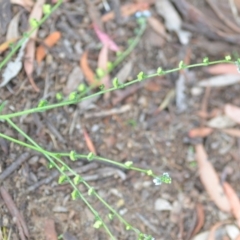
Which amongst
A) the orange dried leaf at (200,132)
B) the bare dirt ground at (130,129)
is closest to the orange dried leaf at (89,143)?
the bare dirt ground at (130,129)

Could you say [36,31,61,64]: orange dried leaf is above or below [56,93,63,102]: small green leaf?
above

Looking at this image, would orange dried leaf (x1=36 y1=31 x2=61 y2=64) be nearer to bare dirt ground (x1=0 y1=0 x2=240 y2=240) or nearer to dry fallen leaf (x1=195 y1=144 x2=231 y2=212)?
bare dirt ground (x1=0 y1=0 x2=240 y2=240)

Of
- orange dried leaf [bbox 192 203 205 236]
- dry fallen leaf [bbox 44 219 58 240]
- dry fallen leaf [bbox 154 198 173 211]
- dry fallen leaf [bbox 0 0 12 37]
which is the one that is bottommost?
orange dried leaf [bbox 192 203 205 236]

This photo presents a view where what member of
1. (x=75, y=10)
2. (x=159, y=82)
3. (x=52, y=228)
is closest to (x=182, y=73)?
(x=159, y=82)

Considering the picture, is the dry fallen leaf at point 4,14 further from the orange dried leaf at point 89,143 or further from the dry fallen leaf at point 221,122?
the dry fallen leaf at point 221,122

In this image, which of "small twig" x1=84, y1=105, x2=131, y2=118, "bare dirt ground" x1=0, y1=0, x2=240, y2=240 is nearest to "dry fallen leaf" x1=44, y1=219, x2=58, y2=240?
"bare dirt ground" x1=0, y1=0, x2=240, y2=240
